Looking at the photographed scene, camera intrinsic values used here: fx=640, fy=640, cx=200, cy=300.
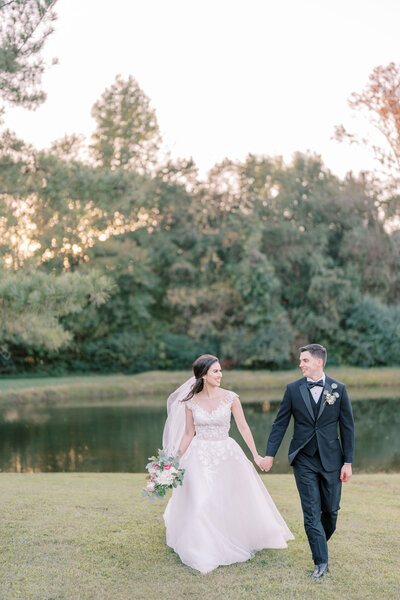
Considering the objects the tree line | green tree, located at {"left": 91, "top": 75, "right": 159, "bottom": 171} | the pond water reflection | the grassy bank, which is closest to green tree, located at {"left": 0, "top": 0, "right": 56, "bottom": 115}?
the pond water reflection

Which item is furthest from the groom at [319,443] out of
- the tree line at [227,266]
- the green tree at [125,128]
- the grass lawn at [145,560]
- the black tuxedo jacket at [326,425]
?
the green tree at [125,128]

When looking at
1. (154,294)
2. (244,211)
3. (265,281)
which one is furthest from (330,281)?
(154,294)

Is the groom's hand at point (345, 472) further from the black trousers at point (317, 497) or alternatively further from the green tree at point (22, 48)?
the green tree at point (22, 48)

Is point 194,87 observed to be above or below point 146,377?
above

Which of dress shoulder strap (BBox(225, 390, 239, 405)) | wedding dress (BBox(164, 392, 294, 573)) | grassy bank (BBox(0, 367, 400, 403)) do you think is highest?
dress shoulder strap (BBox(225, 390, 239, 405))

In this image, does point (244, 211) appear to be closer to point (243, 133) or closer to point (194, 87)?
point (243, 133)

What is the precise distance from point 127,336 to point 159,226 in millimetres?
7402

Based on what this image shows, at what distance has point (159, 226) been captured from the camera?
40.5m

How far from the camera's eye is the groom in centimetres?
528

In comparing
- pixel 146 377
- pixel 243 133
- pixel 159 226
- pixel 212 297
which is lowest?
pixel 146 377

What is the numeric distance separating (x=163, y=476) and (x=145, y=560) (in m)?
0.82

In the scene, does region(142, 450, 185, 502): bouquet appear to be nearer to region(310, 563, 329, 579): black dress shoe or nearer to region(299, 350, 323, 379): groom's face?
region(310, 563, 329, 579): black dress shoe

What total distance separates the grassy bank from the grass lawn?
21.6 meters

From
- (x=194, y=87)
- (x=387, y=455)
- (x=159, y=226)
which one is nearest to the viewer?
(x=387, y=455)
